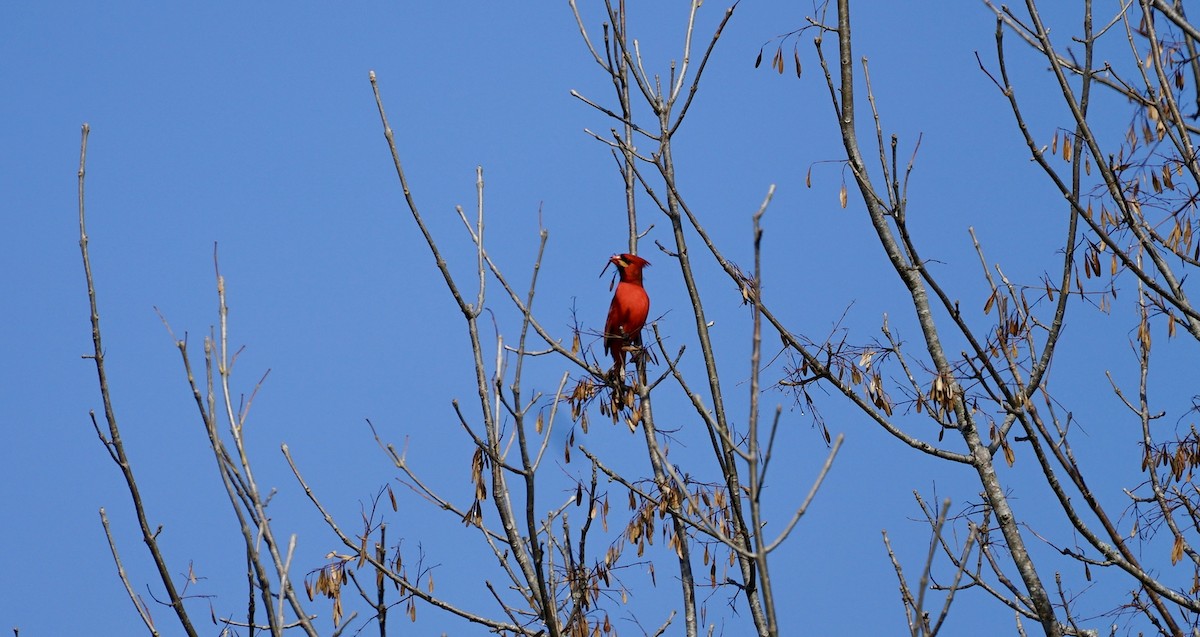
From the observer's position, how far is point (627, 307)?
652 centimetres

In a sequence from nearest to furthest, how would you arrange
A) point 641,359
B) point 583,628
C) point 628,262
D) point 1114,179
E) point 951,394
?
1. point 1114,179
2. point 583,628
3. point 951,394
4. point 641,359
5. point 628,262

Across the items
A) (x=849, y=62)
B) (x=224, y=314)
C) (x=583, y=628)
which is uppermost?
(x=849, y=62)

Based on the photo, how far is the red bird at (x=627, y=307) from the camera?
6016 mm

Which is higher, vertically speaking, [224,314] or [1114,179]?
[1114,179]

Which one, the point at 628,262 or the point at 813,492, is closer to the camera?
the point at 813,492

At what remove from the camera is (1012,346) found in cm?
487

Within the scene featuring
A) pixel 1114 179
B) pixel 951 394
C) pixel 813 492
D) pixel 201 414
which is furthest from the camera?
pixel 951 394

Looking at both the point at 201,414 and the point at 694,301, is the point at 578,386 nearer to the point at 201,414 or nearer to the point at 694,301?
the point at 694,301

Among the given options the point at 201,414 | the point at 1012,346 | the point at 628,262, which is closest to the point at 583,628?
the point at 201,414

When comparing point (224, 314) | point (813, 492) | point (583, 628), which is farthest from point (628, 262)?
point (813, 492)

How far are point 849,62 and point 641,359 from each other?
151 centimetres

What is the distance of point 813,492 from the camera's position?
9.73 feet

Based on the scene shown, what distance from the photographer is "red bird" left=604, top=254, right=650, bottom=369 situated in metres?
6.02

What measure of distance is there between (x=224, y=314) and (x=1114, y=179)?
2.76 m
